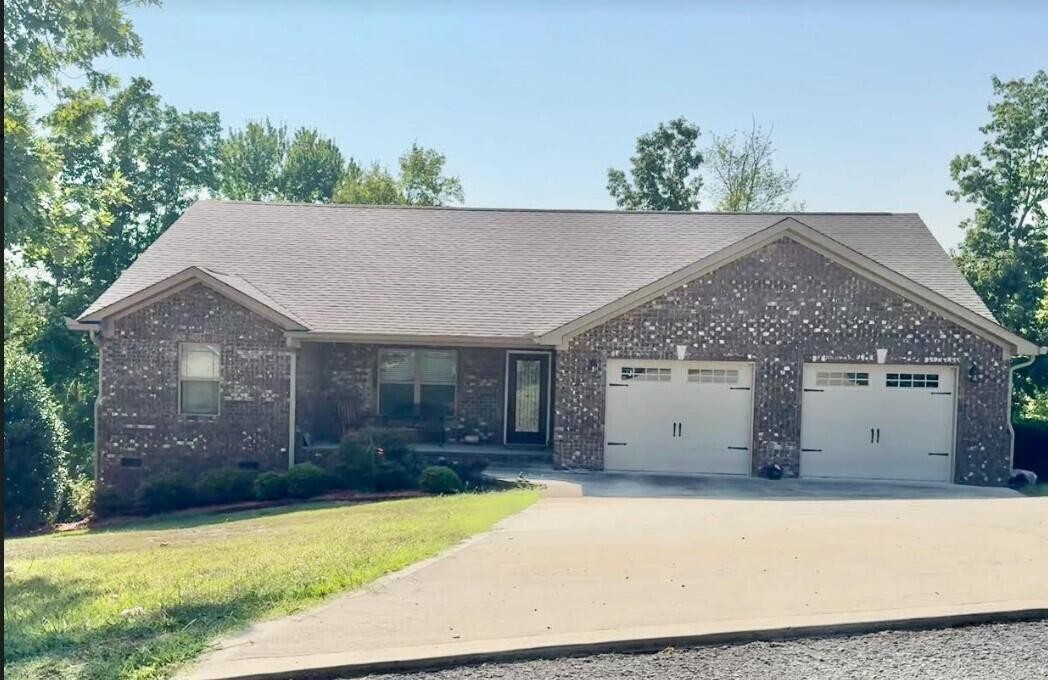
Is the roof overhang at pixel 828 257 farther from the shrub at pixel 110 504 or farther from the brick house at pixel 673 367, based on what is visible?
the shrub at pixel 110 504

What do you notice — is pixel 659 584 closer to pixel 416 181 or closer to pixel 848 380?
pixel 848 380

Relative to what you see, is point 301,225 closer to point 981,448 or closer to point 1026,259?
point 981,448

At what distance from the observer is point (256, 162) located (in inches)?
2000

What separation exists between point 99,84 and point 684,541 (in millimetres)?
10489

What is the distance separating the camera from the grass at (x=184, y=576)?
19.2ft

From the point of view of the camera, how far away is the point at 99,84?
13.1 metres

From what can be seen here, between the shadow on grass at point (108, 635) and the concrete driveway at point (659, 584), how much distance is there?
0.97 ft

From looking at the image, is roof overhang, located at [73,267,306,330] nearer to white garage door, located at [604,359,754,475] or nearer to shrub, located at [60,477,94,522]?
shrub, located at [60,477,94,522]

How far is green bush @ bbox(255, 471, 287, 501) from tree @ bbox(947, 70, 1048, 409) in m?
21.1

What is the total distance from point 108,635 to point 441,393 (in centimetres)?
1343

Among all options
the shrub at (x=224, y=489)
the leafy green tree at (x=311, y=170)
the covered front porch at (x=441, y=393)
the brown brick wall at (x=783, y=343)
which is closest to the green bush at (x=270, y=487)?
the shrub at (x=224, y=489)

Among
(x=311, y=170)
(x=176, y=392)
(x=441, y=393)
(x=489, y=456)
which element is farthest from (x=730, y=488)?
(x=311, y=170)

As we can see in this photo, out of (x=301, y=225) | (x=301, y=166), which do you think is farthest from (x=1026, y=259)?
(x=301, y=166)

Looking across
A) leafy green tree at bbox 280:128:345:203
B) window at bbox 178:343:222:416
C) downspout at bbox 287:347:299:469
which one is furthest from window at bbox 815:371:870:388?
leafy green tree at bbox 280:128:345:203
